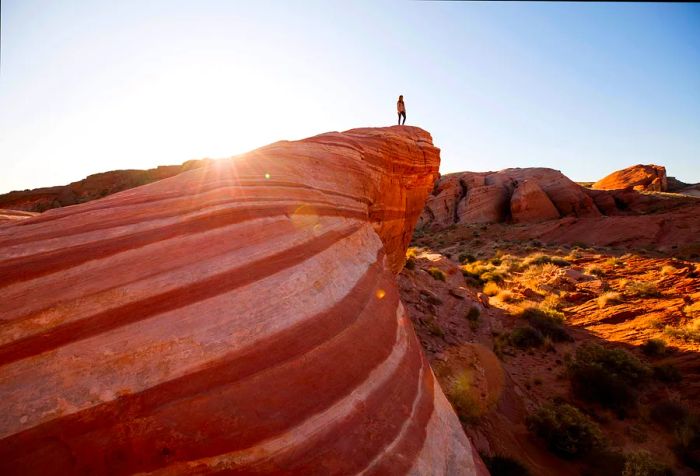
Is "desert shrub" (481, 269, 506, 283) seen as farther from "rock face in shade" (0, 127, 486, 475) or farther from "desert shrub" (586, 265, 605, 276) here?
"rock face in shade" (0, 127, 486, 475)

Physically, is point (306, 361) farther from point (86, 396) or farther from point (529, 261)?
point (529, 261)

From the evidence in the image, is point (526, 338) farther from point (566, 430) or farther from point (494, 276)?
point (494, 276)

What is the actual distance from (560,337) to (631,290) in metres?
4.85

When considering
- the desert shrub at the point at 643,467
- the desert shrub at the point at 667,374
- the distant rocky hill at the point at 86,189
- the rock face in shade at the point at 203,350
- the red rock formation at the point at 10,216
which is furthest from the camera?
the distant rocky hill at the point at 86,189

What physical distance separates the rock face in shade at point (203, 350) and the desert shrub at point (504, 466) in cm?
215

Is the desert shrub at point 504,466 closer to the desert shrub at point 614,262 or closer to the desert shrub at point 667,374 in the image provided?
the desert shrub at point 667,374

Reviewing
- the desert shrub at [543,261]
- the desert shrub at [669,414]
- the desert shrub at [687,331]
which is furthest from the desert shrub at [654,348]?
the desert shrub at [543,261]

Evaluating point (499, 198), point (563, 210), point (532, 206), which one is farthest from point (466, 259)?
point (499, 198)

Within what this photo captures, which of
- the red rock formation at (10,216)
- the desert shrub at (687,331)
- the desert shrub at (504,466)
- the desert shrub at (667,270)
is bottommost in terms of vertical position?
the desert shrub at (504,466)

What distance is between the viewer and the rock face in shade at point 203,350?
7.23 ft

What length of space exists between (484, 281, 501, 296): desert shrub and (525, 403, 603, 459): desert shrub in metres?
7.90

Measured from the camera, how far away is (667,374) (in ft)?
21.9

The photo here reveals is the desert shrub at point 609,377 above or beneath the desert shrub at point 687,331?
beneath

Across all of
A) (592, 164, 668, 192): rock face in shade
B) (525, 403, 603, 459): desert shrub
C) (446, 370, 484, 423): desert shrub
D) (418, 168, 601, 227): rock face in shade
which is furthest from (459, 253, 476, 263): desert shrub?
(592, 164, 668, 192): rock face in shade
